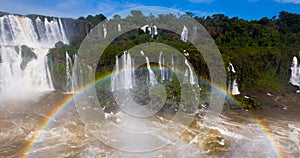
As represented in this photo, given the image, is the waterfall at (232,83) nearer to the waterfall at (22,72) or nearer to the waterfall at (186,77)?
the waterfall at (186,77)

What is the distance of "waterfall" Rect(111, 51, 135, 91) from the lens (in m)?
14.4

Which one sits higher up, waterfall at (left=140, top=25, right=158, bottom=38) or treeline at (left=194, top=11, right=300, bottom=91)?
waterfall at (left=140, top=25, right=158, bottom=38)

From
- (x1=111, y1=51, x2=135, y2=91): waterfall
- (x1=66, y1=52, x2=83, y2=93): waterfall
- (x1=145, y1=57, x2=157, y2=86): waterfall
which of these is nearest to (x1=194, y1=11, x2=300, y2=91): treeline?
(x1=145, y1=57, x2=157, y2=86): waterfall

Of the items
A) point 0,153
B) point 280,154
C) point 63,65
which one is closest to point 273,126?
point 280,154

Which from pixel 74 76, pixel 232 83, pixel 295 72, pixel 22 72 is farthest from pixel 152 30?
pixel 295 72

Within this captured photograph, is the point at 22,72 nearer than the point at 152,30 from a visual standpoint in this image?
Yes

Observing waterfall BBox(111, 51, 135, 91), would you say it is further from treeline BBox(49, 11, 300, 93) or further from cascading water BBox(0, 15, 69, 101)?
cascading water BBox(0, 15, 69, 101)

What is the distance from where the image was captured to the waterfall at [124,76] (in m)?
14.4

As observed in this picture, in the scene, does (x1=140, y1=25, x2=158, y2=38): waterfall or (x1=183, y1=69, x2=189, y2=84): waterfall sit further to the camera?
(x1=140, y1=25, x2=158, y2=38): waterfall

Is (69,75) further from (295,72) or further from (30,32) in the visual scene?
(295,72)

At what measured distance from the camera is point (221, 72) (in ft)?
48.7

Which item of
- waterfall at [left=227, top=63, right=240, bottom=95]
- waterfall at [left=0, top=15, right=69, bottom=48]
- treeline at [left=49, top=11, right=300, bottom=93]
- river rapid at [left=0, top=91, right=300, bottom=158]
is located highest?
waterfall at [left=0, top=15, right=69, bottom=48]

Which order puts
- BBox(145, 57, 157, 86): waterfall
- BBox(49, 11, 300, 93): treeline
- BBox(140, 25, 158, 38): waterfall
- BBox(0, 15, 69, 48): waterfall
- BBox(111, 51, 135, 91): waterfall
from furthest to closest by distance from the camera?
BBox(140, 25, 158, 38): waterfall < BBox(0, 15, 69, 48): waterfall < BBox(49, 11, 300, 93): treeline < BBox(111, 51, 135, 91): waterfall < BBox(145, 57, 157, 86): waterfall

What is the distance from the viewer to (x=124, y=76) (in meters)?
14.5
